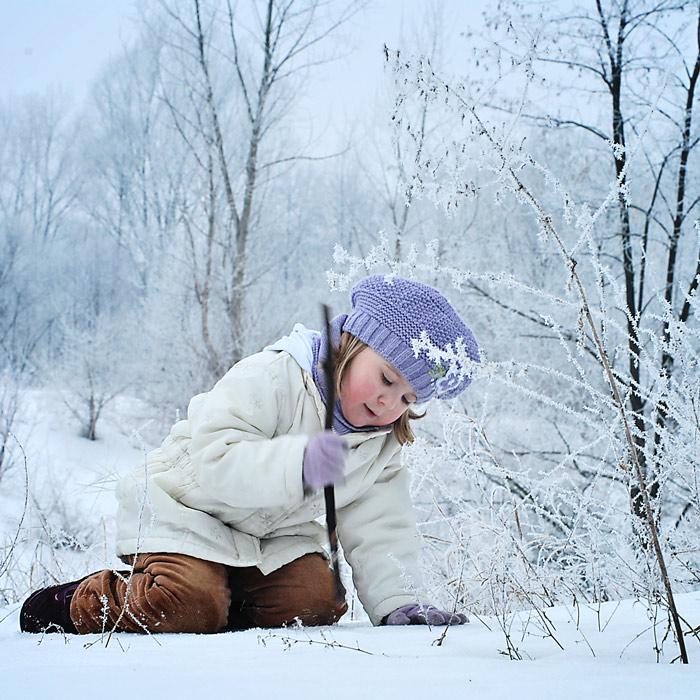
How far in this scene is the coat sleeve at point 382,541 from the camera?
68.2 inches

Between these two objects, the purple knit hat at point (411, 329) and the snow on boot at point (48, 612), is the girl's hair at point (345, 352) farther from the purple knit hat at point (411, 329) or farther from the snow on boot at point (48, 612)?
the snow on boot at point (48, 612)

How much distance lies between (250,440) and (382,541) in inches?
19.3

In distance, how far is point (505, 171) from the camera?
1018mm

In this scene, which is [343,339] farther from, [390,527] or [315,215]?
[315,215]

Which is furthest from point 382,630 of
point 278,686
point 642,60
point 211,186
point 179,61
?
point 179,61

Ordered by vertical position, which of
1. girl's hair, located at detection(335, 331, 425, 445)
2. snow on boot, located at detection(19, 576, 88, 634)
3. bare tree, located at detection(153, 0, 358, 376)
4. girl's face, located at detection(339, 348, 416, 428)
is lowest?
snow on boot, located at detection(19, 576, 88, 634)

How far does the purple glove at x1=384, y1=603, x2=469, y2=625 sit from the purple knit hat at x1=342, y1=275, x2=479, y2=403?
19.2 inches

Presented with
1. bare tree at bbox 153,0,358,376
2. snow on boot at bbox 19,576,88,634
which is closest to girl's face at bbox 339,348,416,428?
snow on boot at bbox 19,576,88,634

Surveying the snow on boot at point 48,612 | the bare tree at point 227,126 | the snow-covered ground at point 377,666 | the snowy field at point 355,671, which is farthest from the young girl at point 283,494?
the bare tree at point 227,126

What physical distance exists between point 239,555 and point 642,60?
348 cm

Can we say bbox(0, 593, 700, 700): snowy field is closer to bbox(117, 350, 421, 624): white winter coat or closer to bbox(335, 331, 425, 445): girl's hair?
bbox(117, 350, 421, 624): white winter coat

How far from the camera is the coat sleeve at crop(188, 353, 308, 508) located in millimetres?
1477

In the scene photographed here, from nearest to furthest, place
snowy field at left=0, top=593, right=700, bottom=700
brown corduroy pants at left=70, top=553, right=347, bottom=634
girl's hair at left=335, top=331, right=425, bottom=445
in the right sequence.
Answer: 1. snowy field at left=0, top=593, right=700, bottom=700
2. brown corduroy pants at left=70, top=553, right=347, bottom=634
3. girl's hair at left=335, top=331, right=425, bottom=445

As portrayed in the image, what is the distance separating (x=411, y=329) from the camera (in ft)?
5.53
